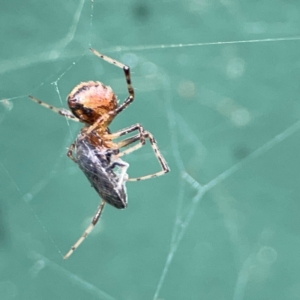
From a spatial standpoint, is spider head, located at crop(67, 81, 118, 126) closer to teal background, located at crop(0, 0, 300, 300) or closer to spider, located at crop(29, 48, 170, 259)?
spider, located at crop(29, 48, 170, 259)

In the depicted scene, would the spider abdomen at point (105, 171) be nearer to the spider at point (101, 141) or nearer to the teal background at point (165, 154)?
the spider at point (101, 141)

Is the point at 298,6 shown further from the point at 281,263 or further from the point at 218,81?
→ the point at 281,263

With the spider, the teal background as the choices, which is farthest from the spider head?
the teal background

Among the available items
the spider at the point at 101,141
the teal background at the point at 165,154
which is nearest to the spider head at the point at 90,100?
the spider at the point at 101,141

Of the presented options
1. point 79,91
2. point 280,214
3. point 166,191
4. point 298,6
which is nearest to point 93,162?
point 79,91

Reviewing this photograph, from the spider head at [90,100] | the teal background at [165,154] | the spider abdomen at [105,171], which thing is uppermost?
the spider head at [90,100]

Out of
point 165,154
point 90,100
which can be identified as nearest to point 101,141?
point 90,100

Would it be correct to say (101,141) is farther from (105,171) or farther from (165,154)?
(165,154)
